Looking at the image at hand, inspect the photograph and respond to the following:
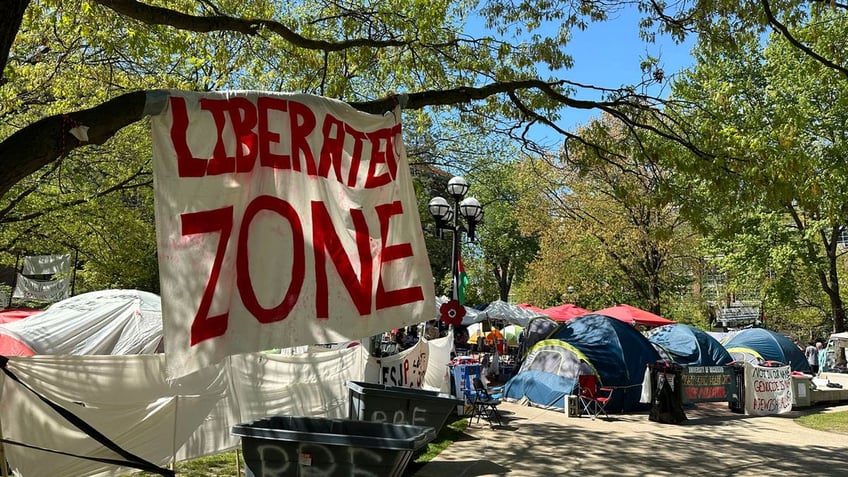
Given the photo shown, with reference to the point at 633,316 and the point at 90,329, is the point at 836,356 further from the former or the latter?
the point at 90,329

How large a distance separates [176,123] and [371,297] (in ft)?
5.30

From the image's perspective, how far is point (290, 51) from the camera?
10914mm

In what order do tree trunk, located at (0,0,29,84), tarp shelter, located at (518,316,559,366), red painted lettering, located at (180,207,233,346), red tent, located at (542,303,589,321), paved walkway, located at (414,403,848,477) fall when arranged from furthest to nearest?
red tent, located at (542,303,589,321), tarp shelter, located at (518,316,559,366), paved walkway, located at (414,403,848,477), tree trunk, located at (0,0,29,84), red painted lettering, located at (180,207,233,346)

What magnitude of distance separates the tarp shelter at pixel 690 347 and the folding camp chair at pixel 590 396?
11.4 ft

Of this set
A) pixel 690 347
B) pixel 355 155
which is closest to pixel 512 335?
pixel 690 347

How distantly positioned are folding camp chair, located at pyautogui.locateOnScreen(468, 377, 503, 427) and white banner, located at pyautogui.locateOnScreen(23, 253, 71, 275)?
50.4 feet

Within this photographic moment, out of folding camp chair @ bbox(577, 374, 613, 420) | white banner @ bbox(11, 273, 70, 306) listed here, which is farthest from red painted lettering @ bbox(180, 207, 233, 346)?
white banner @ bbox(11, 273, 70, 306)

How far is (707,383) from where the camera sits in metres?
15.7

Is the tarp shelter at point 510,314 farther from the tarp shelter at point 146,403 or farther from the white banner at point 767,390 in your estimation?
the tarp shelter at point 146,403

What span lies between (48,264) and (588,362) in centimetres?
1821

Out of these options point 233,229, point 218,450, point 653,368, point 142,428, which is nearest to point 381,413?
point 218,450

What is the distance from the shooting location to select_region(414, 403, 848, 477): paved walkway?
9227 mm

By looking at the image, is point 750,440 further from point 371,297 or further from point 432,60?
point 371,297

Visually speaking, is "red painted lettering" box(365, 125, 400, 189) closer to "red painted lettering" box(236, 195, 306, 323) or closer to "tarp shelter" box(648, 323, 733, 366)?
"red painted lettering" box(236, 195, 306, 323)
